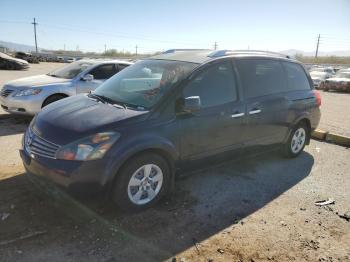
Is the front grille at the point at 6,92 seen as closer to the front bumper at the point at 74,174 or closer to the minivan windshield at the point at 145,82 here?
the minivan windshield at the point at 145,82

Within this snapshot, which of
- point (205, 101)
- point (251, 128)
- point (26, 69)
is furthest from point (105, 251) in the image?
point (26, 69)

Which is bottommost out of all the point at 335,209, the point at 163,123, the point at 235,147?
the point at 335,209

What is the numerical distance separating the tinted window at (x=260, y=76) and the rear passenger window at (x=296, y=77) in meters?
0.20

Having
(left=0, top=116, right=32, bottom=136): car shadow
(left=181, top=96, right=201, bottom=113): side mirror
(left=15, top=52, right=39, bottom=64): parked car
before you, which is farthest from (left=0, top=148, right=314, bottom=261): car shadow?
(left=15, top=52, right=39, bottom=64): parked car

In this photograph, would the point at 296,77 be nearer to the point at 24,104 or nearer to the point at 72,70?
the point at 72,70

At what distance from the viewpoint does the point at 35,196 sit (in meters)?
4.01

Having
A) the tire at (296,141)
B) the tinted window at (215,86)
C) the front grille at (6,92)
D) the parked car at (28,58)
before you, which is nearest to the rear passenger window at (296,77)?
the tire at (296,141)

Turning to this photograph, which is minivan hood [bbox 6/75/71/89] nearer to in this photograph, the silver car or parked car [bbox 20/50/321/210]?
the silver car

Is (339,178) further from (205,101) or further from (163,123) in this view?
(163,123)

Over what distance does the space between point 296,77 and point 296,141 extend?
1.15m

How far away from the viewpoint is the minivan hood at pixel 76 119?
11.5 feet

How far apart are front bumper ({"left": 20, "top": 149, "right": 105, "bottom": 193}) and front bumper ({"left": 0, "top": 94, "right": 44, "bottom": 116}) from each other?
4.39 metres

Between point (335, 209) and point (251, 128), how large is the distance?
1.53 metres

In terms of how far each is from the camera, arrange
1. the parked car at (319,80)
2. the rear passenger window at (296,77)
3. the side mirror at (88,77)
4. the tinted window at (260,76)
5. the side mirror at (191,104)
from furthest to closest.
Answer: the parked car at (319,80) → the side mirror at (88,77) → the rear passenger window at (296,77) → the tinted window at (260,76) → the side mirror at (191,104)
